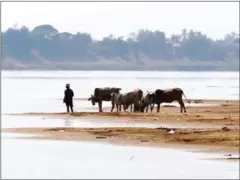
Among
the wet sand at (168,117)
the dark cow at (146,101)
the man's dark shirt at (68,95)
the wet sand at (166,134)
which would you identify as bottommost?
the wet sand at (168,117)

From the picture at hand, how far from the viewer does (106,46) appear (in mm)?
173000

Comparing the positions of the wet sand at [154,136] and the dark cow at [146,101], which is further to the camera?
the dark cow at [146,101]

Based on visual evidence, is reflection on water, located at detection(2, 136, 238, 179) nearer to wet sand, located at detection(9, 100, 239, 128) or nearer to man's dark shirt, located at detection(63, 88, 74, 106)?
wet sand, located at detection(9, 100, 239, 128)

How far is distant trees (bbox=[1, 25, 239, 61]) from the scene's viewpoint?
16075cm

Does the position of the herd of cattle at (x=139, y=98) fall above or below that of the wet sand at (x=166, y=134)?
above

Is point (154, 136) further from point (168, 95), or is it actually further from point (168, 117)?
point (168, 95)

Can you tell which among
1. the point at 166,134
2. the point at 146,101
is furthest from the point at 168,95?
the point at 166,134

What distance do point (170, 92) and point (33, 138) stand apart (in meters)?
12.4

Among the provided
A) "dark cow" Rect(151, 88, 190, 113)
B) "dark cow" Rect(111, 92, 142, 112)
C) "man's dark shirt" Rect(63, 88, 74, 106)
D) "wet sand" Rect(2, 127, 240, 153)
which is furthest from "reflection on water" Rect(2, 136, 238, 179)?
"dark cow" Rect(151, 88, 190, 113)

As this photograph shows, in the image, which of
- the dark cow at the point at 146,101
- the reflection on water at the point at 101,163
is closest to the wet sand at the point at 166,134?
the reflection on water at the point at 101,163

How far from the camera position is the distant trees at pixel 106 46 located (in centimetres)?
16075

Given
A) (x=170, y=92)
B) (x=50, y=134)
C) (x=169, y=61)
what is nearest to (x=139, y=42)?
(x=169, y=61)

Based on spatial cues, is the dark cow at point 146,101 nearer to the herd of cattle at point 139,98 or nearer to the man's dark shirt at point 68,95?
the herd of cattle at point 139,98

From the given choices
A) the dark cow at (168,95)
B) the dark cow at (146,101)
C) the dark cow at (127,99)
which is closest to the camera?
the dark cow at (127,99)
